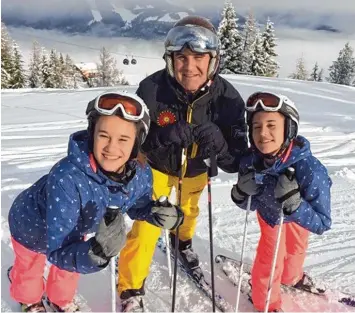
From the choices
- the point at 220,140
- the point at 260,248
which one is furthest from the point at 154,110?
the point at 260,248

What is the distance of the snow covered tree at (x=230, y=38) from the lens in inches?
1150

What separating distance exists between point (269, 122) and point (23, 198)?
5.61ft

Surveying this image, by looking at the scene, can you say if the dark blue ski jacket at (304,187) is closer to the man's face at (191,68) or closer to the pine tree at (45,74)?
the man's face at (191,68)

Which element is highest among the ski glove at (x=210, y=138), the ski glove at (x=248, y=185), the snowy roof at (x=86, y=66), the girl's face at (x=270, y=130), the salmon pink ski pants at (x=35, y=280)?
the girl's face at (x=270, y=130)

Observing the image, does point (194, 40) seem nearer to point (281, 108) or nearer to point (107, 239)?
point (281, 108)

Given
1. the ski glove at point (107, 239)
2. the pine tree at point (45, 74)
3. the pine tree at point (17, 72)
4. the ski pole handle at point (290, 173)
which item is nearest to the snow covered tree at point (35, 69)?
the pine tree at point (45, 74)

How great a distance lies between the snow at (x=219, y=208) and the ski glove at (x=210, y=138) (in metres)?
1.29

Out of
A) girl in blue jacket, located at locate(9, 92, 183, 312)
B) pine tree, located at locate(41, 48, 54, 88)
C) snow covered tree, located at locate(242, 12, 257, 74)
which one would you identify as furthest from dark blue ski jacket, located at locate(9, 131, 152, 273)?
pine tree, located at locate(41, 48, 54, 88)

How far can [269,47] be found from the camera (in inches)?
1278

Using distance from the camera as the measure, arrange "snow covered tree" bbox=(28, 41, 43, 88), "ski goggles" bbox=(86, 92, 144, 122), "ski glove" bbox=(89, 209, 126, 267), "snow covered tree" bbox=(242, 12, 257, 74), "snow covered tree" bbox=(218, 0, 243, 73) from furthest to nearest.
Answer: "snow covered tree" bbox=(28, 41, 43, 88) < "snow covered tree" bbox=(242, 12, 257, 74) < "snow covered tree" bbox=(218, 0, 243, 73) < "ski goggles" bbox=(86, 92, 144, 122) < "ski glove" bbox=(89, 209, 126, 267)

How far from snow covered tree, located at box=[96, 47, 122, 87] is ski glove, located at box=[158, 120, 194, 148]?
185ft

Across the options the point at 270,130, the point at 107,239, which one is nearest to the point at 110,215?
the point at 107,239

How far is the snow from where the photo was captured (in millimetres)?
3639

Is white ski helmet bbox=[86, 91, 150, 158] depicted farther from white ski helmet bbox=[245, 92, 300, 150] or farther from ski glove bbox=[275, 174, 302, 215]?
→ ski glove bbox=[275, 174, 302, 215]
